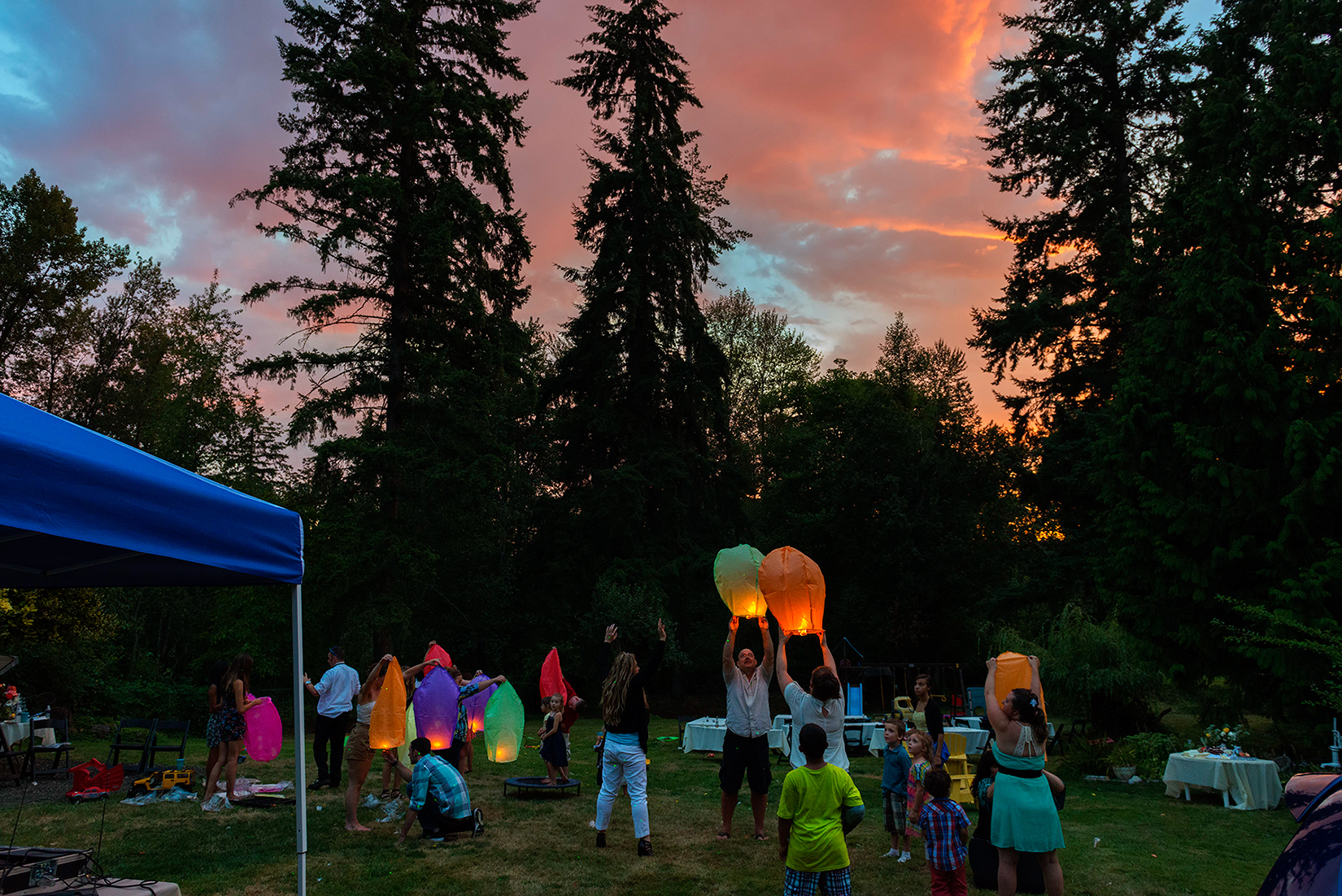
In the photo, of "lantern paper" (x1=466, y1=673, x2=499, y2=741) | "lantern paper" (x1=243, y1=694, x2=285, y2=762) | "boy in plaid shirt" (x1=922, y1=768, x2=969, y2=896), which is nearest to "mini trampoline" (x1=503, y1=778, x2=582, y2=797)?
"lantern paper" (x1=466, y1=673, x2=499, y2=741)

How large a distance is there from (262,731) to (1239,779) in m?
13.1

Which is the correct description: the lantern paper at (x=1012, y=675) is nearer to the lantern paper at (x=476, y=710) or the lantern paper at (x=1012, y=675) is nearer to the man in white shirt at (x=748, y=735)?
the man in white shirt at (x=748, y=735)

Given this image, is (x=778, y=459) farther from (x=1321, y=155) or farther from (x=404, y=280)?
(x=1321, y=155)

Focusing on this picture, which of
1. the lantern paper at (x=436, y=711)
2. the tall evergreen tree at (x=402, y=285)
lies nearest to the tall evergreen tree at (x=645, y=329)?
the tall evergreen tree at (x=402, y=285)

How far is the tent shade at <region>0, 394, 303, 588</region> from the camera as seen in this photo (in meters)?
3.21

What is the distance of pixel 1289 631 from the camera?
1187 cm

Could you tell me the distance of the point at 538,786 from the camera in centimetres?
1052

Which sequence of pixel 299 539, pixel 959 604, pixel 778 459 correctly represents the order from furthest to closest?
pixel 778 459 → pixel 959 604 → pixel 299 539

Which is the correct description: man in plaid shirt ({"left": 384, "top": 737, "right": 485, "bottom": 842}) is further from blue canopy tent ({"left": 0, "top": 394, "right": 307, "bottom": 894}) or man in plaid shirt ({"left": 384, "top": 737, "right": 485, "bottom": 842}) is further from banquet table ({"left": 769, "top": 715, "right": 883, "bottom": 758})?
banquet table ({"left": 769, "top": 715, "right": 883, "bottom": 758})

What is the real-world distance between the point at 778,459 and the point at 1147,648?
19.1 metres

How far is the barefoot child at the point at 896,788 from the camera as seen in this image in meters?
7.73

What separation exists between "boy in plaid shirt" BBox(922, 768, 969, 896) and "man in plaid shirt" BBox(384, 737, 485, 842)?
16.0 ft

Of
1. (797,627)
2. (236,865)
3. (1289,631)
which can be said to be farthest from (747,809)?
(1289,631)

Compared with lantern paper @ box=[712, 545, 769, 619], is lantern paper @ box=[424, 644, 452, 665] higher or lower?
lower
